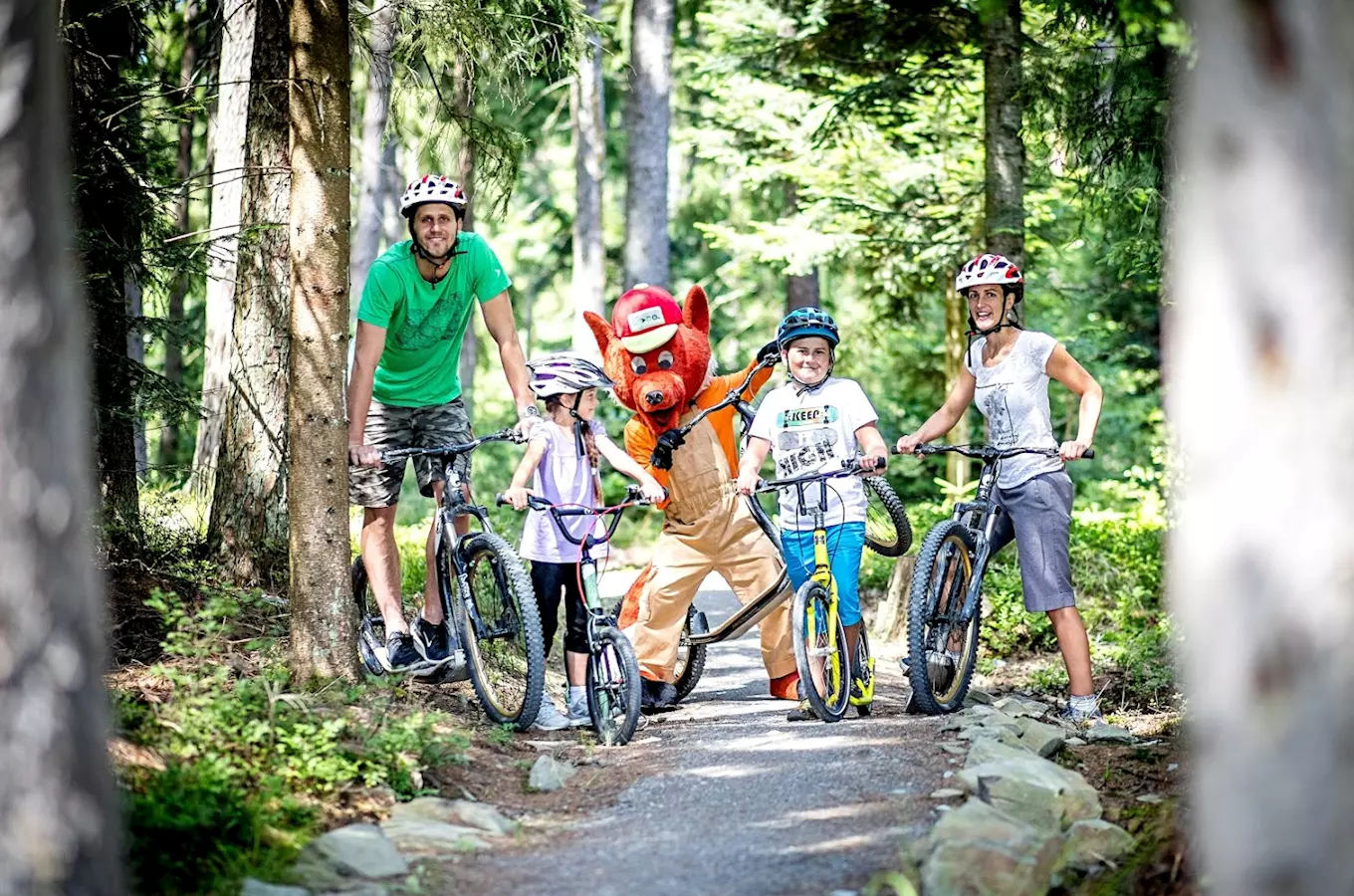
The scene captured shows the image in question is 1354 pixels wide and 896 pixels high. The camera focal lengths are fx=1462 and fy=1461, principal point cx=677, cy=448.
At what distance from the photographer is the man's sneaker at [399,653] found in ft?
24.5

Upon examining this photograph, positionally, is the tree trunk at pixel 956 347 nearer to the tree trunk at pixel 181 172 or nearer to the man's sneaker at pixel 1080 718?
the man's sneaker at pixel 1080 718

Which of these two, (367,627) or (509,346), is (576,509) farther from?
(367,627)

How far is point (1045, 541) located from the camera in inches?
283

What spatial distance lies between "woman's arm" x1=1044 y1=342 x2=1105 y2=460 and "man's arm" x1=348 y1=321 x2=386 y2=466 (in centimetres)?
329

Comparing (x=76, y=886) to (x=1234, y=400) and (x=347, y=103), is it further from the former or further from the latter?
(x=347, y=103)

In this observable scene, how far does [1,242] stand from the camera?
10.8ft

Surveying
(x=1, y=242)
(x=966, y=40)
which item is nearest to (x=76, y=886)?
(x=1, y=242)

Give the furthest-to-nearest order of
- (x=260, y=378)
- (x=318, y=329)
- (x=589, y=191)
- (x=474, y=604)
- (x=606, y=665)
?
(x=589, y=191) → (x=260, y=378) → (x=474, y=604) → (x=606, y=665) → (x=318, y=329)

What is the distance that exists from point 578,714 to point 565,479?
1.19m

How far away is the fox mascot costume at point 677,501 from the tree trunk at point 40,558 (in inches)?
178

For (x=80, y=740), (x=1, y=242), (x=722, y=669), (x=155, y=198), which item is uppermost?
(x=155, y=198)

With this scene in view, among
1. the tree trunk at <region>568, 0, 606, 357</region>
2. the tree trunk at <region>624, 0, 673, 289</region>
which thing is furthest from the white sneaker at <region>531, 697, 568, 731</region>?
the tree trunk at <region>568, 0, 606, 357</region>

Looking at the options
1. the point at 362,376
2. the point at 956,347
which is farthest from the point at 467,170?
the point at 362,376

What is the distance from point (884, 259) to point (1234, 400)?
A: 11.9 metres
